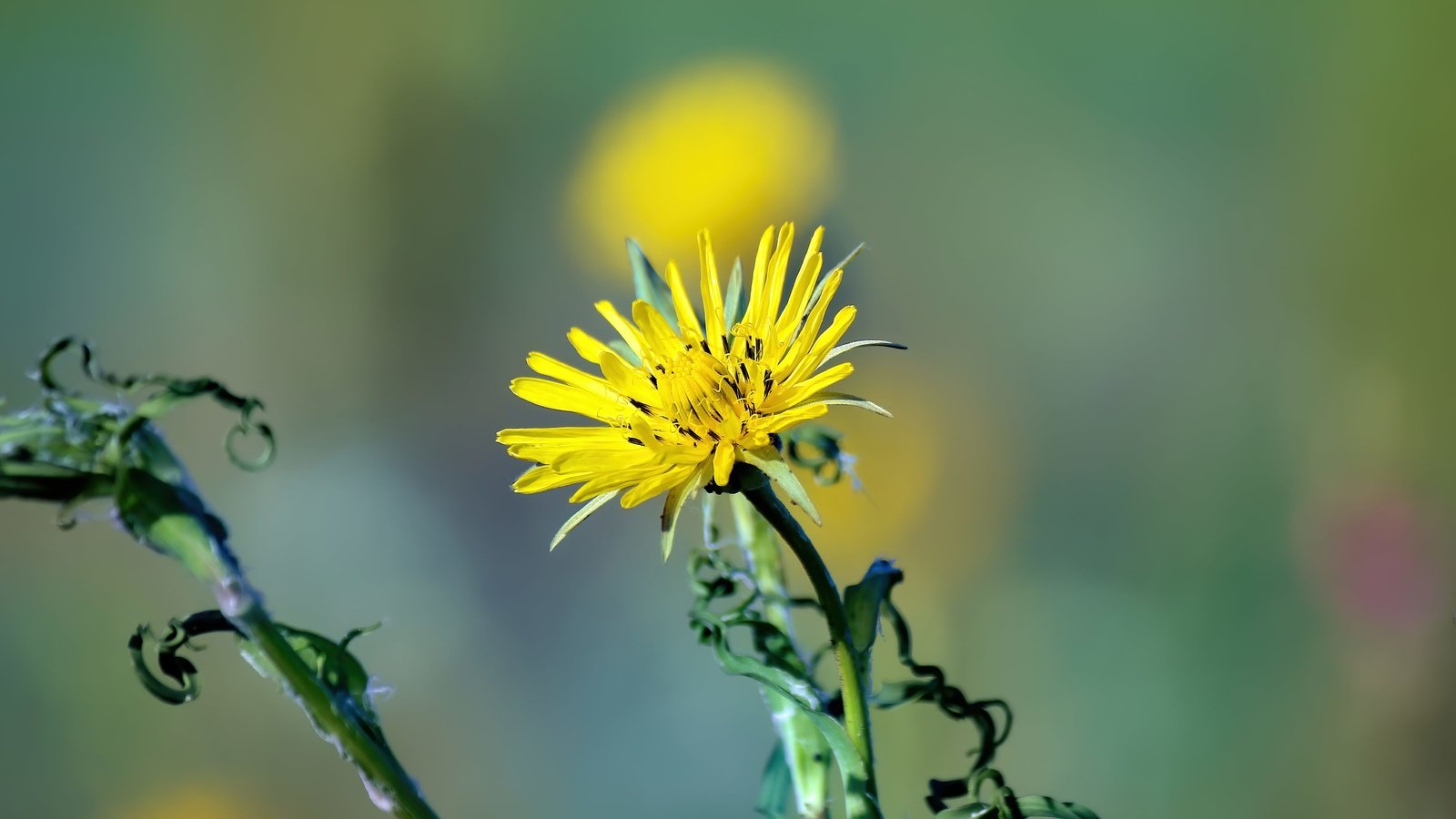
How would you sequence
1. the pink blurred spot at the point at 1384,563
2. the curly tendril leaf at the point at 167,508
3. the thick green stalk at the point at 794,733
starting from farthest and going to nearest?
1. the pink blurred spot at the point at 1384,563
2. the thick green stalk at the point at 794,733
3. the curly tendril leaf at the point at 167,508

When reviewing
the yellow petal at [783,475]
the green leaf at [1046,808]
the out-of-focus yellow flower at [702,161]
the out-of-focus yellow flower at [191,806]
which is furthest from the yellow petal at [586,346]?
the out-of-focus yellow flower at [191,806]

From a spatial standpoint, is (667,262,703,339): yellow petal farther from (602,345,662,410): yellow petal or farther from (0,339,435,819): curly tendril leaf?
(0,339,435,819): curly tendril leaf

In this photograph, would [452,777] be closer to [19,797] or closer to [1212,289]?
[19,797]

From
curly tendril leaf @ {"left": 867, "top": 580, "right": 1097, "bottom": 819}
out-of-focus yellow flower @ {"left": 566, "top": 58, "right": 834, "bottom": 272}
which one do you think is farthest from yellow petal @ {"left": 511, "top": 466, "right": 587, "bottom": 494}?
out-of-focus yellow flower @ {"left": 566, "top": 58, "right": 834, "bottom": 272}

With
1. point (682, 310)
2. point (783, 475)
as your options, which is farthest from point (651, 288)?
point (783, 475)

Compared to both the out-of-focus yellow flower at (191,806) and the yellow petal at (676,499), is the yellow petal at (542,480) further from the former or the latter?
the out-of-focus yellow flower at (191,806)

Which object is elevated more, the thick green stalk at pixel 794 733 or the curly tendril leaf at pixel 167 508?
the curly tendril leaf at pixel 167 508

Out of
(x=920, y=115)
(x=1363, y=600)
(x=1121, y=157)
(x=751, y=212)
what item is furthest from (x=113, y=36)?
(x=1363, y=600)
